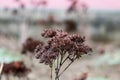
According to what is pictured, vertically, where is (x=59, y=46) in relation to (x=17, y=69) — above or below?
below

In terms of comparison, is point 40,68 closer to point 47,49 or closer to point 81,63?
point 81,63

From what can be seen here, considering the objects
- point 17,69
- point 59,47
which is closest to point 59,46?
point 59,47

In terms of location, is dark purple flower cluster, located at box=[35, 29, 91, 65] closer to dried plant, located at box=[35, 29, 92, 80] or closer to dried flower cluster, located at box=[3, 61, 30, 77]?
dried plant, located at box=[35, 29, 92, 80]

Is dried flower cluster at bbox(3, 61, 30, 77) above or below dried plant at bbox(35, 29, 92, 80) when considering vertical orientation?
above

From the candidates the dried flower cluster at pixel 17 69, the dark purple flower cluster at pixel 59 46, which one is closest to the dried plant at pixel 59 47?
the dark purple flower cluster at pixel 59 46

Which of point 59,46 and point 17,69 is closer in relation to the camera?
point 59,46

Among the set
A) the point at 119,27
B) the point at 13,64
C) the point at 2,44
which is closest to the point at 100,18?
the point at 119,27

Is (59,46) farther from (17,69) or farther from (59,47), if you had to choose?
(17,69)

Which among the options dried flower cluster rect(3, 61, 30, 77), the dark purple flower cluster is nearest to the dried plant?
the dark purple flower cluster
